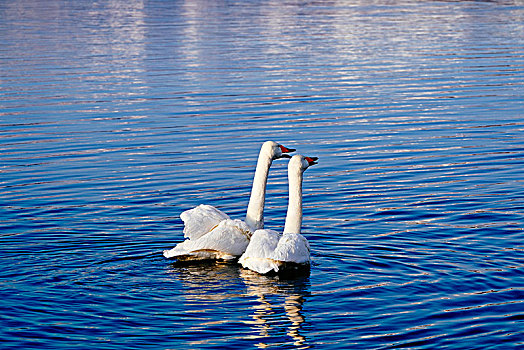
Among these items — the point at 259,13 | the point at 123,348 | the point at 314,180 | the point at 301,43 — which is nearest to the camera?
the point at 123,348

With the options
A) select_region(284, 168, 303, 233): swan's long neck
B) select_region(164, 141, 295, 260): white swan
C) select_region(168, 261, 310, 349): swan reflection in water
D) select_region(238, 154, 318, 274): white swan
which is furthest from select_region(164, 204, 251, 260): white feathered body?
select_region(284, 168, 303, 233): swan's long neck

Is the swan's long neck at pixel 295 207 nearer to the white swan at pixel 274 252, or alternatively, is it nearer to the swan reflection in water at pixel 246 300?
the white swan at pixel 274 252

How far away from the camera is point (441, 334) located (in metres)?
11.3

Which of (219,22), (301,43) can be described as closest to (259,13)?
(219,22)

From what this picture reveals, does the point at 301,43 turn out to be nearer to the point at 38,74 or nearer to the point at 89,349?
the point at 38,74

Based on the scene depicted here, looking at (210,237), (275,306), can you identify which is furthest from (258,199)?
(275,306)

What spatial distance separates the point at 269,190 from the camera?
63.8ft

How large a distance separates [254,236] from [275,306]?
1547 mm

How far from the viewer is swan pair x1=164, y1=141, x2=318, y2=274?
13.2m

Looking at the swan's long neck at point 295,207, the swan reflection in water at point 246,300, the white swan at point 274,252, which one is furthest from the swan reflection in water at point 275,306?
the swan's long neck at point 295,207

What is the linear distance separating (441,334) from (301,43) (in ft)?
121

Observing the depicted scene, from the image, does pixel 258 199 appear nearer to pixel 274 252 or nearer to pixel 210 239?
pixel 210 239

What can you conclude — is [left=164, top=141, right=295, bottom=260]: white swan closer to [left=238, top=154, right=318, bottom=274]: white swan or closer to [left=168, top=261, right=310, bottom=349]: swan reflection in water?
[left=168, top=261, right=310, bottom=349]: swan reflection in water

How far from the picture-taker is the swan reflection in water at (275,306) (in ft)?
36.9
